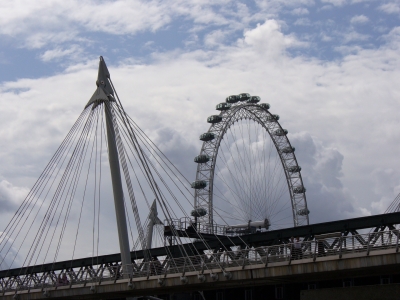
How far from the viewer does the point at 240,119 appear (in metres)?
98.2

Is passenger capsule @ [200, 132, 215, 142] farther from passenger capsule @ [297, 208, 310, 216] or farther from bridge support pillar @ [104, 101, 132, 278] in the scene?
bridge support pillar @ [104, 101, 132, 278]

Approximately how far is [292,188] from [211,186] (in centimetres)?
2117

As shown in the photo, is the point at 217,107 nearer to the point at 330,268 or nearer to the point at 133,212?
the point at 133,212

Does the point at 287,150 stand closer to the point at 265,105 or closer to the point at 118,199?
the point at 265,105

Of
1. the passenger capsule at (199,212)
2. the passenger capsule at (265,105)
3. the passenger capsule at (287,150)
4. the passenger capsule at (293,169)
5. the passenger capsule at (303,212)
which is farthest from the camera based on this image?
the passenger capsule at (303,212)

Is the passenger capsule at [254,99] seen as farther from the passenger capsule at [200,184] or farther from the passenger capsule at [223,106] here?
the passenger capsule at [200,184]

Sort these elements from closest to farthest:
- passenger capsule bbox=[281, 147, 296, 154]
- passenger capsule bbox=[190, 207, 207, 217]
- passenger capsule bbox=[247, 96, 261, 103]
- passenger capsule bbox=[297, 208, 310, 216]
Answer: passenger capsule bbox=[190, 207, 207, 217], passenger capsule bbox=[247, 96, 261, 103], passenger capsule bbox=[281, 147, 296, 154], passenger capsule bbox=[297, 208, 310, 216]

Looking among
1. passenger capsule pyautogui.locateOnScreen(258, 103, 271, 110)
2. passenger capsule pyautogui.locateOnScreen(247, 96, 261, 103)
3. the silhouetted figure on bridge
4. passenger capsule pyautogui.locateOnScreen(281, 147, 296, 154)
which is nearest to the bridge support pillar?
the silhouetted figure on bridge

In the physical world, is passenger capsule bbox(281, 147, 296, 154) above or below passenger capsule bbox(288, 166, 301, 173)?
above

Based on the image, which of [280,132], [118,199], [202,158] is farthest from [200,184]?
[118,199]

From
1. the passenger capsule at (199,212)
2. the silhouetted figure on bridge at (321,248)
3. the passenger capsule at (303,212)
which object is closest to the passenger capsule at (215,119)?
the passenger capsule at (199,212)

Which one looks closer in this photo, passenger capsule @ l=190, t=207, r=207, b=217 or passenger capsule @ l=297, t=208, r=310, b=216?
passenger capsule @ l=190, t=207, r=207, b=217

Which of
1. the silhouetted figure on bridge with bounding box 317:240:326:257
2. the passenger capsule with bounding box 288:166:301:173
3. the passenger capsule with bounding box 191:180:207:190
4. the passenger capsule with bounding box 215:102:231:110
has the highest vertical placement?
the passenger capsule with bounding box 215:102:231:110

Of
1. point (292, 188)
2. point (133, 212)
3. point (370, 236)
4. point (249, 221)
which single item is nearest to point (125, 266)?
point (133, 212)
